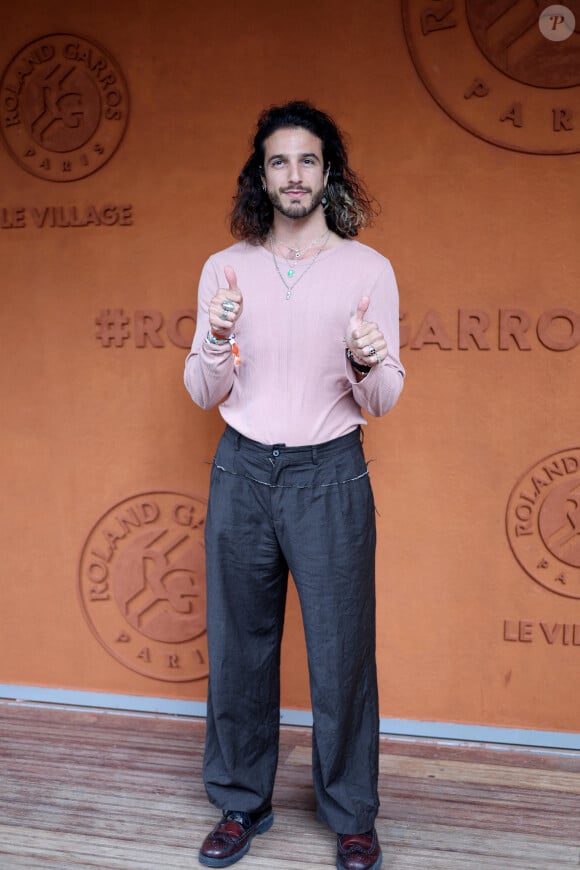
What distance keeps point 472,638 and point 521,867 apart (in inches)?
30.2

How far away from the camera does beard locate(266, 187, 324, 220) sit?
6.89 ft

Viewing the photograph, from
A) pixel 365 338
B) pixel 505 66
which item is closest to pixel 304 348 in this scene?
pixel 365 338

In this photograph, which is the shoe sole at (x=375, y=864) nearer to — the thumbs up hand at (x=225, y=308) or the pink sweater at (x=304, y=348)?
the pink sweater at (x=304, y=348)

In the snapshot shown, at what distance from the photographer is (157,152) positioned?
9.33 ft

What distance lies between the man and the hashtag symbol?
77cm

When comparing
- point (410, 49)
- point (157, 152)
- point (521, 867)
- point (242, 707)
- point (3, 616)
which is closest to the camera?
point (521, 867)

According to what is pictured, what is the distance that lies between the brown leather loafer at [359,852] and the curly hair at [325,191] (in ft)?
5.14

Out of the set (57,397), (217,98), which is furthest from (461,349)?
(57,397)

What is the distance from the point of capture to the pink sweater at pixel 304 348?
2.12m

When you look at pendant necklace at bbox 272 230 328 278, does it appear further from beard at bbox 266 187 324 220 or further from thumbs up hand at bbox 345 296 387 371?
thumbs up hand at bbox 345 296 387 371

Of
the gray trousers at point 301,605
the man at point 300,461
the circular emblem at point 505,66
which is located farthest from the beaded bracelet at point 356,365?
the circular emblem at point 505,66

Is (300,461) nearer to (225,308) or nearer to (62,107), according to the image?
(225,308)

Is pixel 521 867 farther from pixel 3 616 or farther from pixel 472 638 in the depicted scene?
pixel 3 616

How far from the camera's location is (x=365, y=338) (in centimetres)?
188
